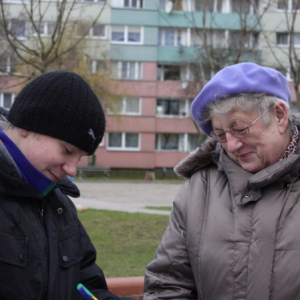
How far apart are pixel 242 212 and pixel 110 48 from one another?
101 ft

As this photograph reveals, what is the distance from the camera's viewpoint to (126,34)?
33812 millimetres

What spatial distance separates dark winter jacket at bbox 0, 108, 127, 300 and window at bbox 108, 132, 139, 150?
3137cm

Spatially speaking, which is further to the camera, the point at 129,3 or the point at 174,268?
the point at 129,3

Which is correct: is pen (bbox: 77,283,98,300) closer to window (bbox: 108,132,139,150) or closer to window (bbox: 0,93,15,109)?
window (bbox: 0,93,15,109)

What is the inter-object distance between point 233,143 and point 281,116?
0.68 feet

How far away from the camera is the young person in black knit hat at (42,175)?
1879 mm

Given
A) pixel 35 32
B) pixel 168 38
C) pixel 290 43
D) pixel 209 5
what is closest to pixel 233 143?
pixel 290 43

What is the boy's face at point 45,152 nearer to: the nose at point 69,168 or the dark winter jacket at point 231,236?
the nose at point 69,168

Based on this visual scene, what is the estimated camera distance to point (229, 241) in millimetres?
1974

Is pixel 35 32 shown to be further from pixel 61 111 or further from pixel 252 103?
pixel 252 103

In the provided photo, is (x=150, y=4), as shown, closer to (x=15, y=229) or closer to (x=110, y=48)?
(x=110, y=48)

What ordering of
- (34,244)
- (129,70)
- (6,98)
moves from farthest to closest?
(129,70) → (6,98) → (34,244)

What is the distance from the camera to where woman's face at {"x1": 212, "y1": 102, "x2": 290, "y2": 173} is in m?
2.05

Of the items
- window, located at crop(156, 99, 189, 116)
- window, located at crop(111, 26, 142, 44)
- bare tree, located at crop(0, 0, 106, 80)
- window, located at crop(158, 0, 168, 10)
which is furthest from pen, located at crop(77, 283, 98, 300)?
window, located at crop(111, 26, 142, 44)
